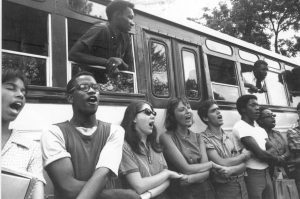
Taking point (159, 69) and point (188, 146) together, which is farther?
point (159, 69)

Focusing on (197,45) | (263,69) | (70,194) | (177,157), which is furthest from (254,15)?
(70,194)

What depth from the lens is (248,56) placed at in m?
6.29

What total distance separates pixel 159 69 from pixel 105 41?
1.07 m

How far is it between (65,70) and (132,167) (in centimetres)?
113

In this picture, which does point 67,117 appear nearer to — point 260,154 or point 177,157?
point 177,157

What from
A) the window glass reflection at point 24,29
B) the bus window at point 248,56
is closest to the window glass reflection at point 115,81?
the window glass reflection at point 24,29

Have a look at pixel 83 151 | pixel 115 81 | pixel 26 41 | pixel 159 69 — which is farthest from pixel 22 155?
pixel 159 69

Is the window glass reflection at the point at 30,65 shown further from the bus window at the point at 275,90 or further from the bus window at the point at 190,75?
the bus window at the point at 275,90

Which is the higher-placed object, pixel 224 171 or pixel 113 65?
pixel 113 65

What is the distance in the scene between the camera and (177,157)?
3.65 meters

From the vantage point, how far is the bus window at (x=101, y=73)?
3.39 m

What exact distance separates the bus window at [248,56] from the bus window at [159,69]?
6.96ft

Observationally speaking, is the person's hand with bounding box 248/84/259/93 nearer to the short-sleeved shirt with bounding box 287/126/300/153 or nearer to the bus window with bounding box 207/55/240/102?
the bus window with bounding box 207/55/240/102

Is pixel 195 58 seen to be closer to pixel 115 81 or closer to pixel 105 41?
pixel 115 81
